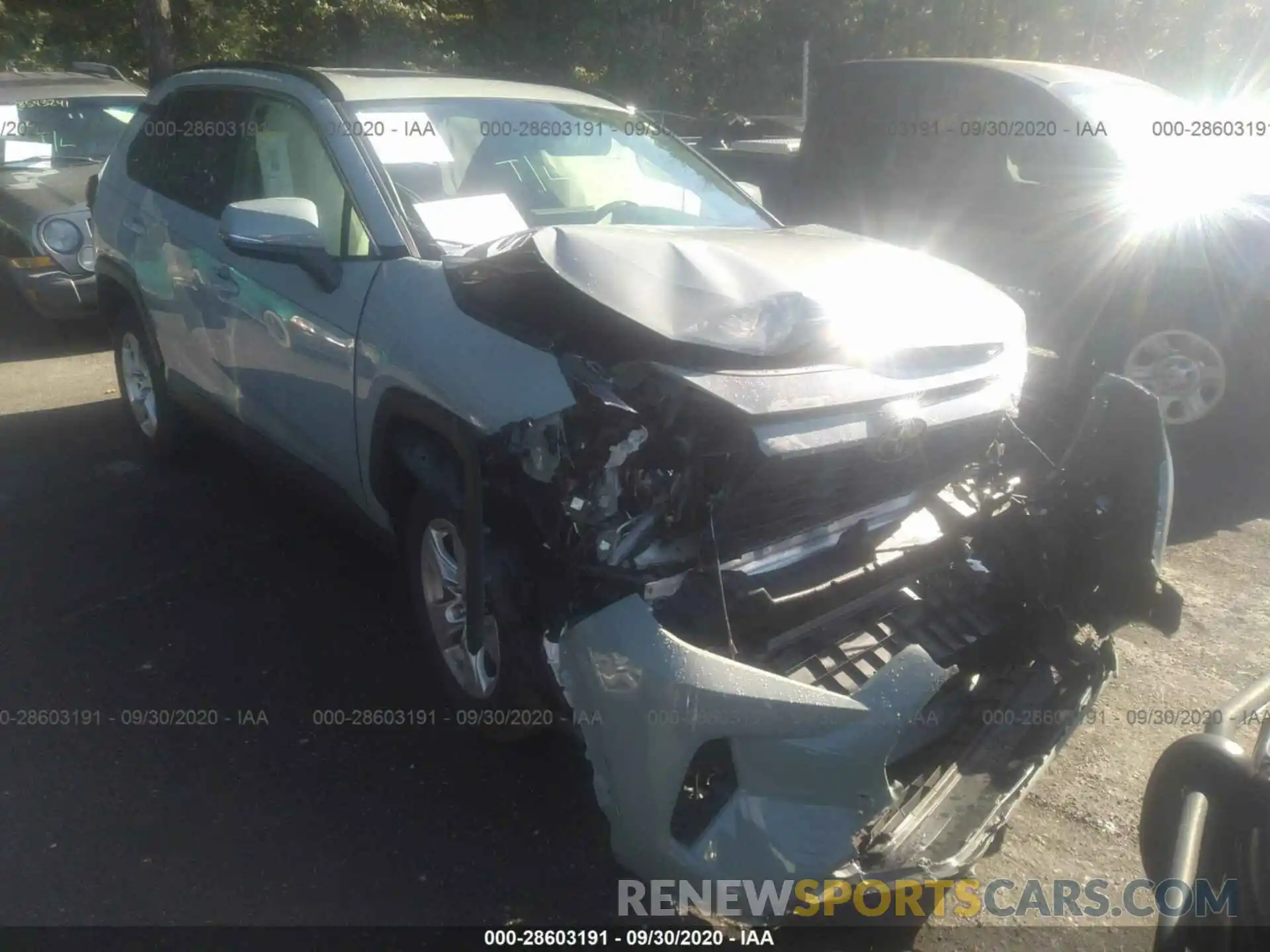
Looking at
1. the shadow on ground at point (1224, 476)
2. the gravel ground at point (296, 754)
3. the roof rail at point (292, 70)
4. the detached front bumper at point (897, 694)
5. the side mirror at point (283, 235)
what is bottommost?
the shadow on ground at point (1224, 476)

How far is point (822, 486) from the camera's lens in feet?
9.12

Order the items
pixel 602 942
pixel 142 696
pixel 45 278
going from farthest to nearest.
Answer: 1. pixel 45 278
2. pixel 142 696
3. pixel 602 942

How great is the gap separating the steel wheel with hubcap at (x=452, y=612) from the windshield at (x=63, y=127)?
7.49m

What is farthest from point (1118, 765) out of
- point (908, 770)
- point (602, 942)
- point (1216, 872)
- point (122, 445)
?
point (122, 445)

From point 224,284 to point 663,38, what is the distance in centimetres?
1907

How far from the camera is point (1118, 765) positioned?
130 inches

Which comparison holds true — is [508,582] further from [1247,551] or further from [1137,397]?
[1247,551]

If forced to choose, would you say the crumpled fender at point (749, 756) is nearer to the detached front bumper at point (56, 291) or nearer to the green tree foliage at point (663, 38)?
the detached front bumper at point (56, 291)

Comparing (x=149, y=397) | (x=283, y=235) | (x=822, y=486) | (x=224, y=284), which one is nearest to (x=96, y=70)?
(x=149, y=397)

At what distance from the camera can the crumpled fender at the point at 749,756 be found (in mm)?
2207

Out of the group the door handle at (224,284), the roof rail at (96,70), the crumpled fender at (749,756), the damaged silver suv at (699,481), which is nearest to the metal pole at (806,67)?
the roof rail at (96,70)

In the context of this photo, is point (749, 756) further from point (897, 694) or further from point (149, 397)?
point (149, 397)

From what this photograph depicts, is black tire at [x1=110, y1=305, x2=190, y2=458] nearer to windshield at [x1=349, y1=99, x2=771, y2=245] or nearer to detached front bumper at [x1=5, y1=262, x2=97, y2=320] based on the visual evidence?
windshield at [x1=349, y1=99, x2=771, y2=245]

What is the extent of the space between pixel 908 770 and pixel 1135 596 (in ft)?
2.86
